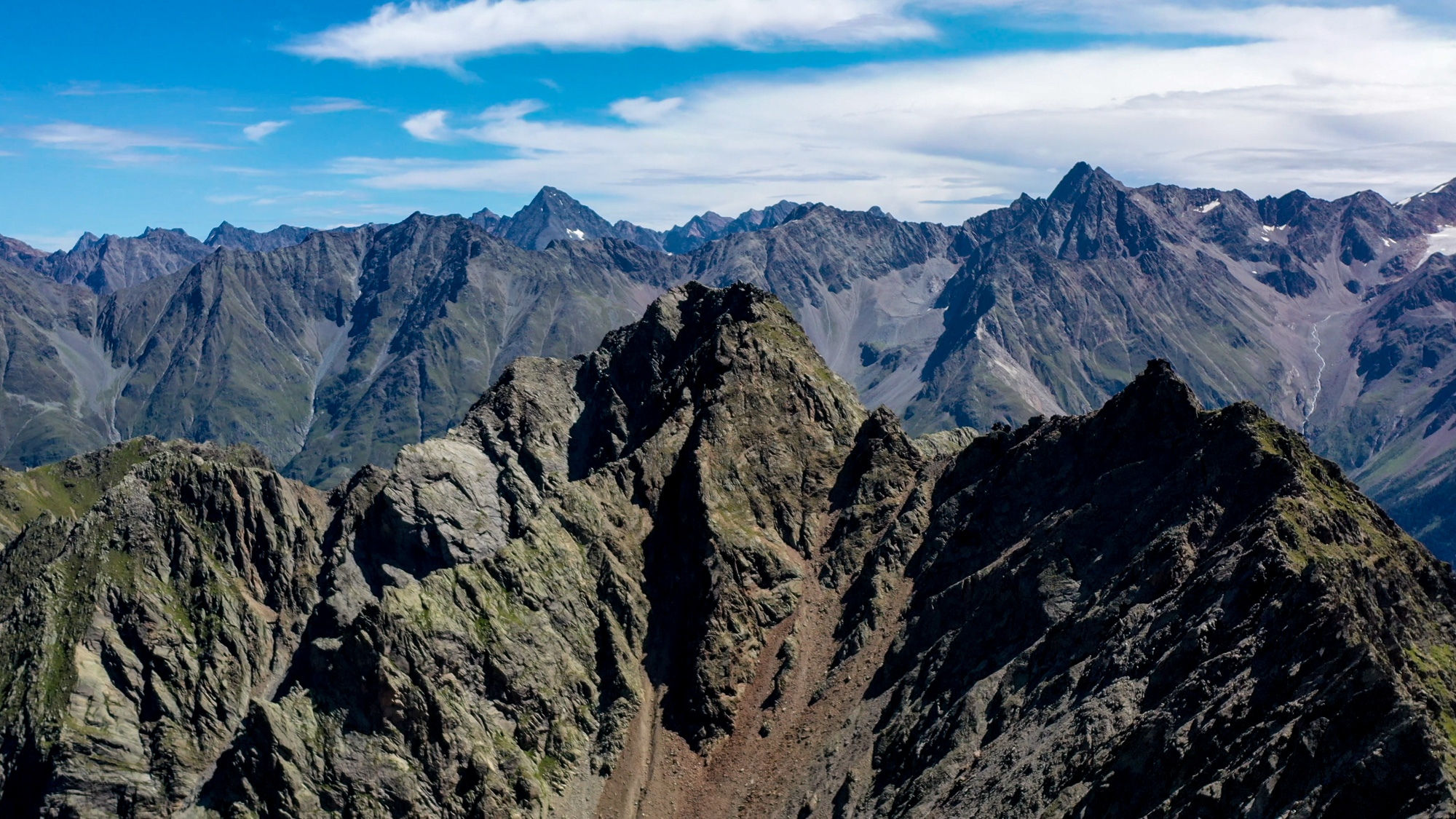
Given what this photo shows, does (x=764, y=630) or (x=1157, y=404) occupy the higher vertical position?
(x=1157, y=404)

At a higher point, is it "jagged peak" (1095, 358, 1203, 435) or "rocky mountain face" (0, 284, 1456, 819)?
"jagged peak" (1095, 358, 1203, 435)

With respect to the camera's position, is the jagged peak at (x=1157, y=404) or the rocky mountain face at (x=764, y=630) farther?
the jagged peak at (x=1157, y=404)

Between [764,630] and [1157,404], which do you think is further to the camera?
[764,630]

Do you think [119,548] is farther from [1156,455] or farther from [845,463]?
[1156,455]

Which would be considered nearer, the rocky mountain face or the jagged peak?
the rocky mountain face

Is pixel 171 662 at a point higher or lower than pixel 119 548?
lower

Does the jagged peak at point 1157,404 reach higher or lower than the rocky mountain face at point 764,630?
higher

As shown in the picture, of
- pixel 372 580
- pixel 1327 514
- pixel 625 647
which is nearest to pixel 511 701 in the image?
pixel 625 647

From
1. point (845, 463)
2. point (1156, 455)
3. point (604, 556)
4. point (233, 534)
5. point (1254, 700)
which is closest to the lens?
point (1254, 700)
